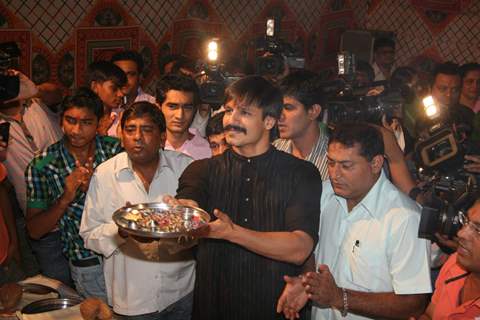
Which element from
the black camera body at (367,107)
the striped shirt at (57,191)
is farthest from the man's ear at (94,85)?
the black camera body at (367,107)

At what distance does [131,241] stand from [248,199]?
0.80 meters

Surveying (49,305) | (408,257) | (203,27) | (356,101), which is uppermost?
(203,27)

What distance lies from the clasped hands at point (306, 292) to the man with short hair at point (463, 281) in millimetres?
480

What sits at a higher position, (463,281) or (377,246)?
(377,246)

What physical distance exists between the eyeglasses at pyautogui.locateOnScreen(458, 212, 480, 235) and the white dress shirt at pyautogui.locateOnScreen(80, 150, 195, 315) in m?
1.39

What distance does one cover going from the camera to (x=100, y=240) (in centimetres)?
311

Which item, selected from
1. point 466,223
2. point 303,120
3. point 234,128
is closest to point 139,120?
point 234,128

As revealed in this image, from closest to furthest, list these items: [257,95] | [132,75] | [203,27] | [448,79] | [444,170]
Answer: [257,95] → [444,170] → [132,75] → [448,79] → [203,27]

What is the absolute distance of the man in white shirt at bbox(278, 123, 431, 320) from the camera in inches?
101

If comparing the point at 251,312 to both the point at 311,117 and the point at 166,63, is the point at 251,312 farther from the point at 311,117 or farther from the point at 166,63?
the point at 166,63

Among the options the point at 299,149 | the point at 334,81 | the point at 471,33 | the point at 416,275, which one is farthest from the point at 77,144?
the point at 471,33

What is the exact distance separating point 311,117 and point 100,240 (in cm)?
146

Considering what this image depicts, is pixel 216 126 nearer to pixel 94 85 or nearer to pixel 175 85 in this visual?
pixel 175 85

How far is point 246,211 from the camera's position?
8.80 feet
